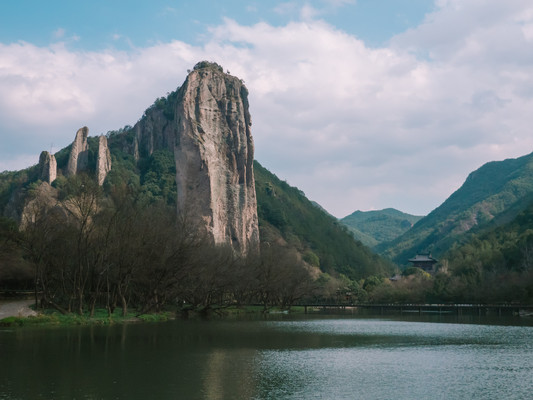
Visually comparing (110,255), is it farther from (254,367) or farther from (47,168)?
(47,168)

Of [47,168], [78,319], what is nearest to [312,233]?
[47,168]

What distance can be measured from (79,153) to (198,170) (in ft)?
122

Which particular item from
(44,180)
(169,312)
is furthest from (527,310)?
(44,180)

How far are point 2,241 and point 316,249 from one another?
121 metres

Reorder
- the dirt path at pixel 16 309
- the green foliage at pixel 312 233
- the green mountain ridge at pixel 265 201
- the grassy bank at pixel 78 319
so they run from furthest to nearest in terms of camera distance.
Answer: the green foliage at pixel 312 233 < the green mountain ridge at pixel 265 201 < the dirt path at pixel 16 309 < the grassy bank at pixel 78 319

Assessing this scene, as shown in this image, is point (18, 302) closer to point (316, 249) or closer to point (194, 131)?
point (194, 131)

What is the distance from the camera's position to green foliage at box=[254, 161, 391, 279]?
551ft

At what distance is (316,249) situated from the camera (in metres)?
174

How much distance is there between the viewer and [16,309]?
5481 centimetres

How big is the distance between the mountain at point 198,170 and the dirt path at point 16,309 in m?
32.8

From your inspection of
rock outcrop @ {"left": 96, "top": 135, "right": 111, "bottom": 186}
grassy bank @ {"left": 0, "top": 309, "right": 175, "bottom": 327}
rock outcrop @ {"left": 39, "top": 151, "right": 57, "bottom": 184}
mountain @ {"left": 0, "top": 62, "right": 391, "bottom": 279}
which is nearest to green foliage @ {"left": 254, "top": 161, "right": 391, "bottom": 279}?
mountain @ {"left": 0, "top": 62, "right": 391, "bottom": 279}

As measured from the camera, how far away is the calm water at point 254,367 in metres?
19.9

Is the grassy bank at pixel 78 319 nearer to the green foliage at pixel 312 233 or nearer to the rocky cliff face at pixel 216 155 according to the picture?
the rocky cliff face at pixel 216 155

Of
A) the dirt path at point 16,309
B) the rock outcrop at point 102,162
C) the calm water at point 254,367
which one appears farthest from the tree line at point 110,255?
the rock outcrop at point 102,162
